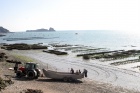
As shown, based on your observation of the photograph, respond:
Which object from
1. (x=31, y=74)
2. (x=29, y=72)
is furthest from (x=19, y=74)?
(x=31, y=74)

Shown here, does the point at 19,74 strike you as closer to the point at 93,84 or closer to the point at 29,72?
the point at 29,72

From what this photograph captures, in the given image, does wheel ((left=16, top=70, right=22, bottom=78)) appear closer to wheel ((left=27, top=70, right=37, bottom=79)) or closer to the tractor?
the tractor

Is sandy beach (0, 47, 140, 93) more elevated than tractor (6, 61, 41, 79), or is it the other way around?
tractor (6, 61, 41, 79)

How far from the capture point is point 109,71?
4850cm

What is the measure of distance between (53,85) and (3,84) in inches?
275

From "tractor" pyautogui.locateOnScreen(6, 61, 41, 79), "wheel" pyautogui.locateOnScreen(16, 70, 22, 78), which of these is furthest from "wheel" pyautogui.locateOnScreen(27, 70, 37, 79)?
"wheel" pyautogui.locateOnScreen(16, 70, 22, 78)

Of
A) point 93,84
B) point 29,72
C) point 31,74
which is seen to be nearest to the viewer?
point 29,72

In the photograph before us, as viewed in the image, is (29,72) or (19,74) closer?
(29,72)

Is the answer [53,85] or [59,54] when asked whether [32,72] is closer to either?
[53,85]

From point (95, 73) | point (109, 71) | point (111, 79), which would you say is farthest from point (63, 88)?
point (109, 71)

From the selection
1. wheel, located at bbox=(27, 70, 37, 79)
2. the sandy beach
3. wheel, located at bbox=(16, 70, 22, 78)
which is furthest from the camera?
wheel, located at bbox=(16, 70, 22, 78)

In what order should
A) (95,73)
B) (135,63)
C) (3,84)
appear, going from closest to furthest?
(3,84), (95,73), (135,63)

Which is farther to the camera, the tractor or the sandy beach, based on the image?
the tractor

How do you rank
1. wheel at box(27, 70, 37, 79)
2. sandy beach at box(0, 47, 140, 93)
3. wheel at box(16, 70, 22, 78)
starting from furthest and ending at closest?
wheel at box(16, 70, 22, 78), wheel at box(27, 70, 37, 79), sandy beach at box(0, 47, 140, 93)
